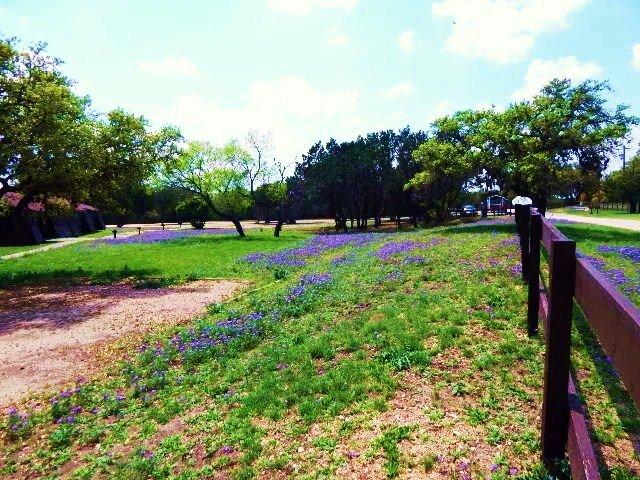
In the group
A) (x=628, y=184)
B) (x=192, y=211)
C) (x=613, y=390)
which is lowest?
(x=613, y=390)

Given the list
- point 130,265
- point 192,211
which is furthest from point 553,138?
point 192,211

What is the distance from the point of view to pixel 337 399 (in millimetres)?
6285

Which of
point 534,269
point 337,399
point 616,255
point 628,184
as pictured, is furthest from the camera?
point 628,184

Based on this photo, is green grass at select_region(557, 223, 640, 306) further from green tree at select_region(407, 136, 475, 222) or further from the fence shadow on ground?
green tree at select_region(407, 136, 475, 222)

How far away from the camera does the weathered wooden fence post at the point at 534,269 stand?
6.39m

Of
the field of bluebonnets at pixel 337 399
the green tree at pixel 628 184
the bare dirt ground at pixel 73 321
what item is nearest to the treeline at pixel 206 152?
the bare dirt ground at pixel 73 321

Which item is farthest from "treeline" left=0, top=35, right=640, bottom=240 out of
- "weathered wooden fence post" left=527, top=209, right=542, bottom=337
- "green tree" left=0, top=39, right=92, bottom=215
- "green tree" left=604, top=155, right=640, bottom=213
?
"green tree" left=604, top=155, right=640, bottom=213

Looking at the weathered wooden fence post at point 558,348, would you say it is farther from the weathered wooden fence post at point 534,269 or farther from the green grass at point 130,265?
the green grass at point 130,265

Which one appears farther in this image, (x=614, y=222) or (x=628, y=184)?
(x=628, y=184)

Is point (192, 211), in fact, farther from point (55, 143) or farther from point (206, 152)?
point (55, 143)

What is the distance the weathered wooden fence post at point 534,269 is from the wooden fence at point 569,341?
201 cm

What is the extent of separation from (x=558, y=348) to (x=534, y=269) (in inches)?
130

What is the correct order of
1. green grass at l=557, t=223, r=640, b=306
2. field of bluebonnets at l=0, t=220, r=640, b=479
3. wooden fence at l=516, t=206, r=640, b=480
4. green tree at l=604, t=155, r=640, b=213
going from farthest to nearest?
green tree at l=604, t=155, r=640, b=213, green grass at l=557, t=223, r=640, b=306, field of bluebonnets at l=0, t=220, r=640, b=479, wooden fence at l=516, t=206, r=640, b=480

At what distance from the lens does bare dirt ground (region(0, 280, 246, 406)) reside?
366 inches
